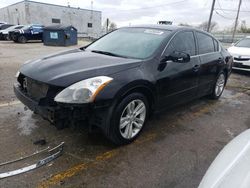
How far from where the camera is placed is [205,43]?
5.17 meters

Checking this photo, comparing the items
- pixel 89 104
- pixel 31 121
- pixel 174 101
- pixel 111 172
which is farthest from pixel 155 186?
pixel 31 121

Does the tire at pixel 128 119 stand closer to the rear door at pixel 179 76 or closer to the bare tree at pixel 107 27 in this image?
the rear door at pixel 179 76

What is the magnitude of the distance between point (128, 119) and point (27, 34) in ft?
67.1

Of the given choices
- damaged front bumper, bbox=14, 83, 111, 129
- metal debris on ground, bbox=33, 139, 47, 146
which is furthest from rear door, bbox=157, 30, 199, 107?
metal debris on ground, bbox=33, 139, 47, 146

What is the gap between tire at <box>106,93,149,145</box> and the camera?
3169 millimetres

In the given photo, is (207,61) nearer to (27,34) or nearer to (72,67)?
(72,67)

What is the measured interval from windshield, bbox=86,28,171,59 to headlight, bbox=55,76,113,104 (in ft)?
3.38

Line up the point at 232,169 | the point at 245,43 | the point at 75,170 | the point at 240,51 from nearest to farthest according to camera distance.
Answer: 1. the point at 232,169
2. the point at 75,170
3. the point at 240,51
4. the point at 245,43

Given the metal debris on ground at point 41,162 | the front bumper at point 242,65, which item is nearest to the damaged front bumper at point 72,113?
the metal debris on ground at point 41,162

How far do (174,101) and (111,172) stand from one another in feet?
5.91

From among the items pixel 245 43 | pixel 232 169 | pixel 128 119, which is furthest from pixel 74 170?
pixel 245 43

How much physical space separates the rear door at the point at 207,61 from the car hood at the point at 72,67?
1.81 meters

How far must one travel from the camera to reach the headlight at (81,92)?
2.87 m

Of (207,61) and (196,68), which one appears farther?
(207,61)
